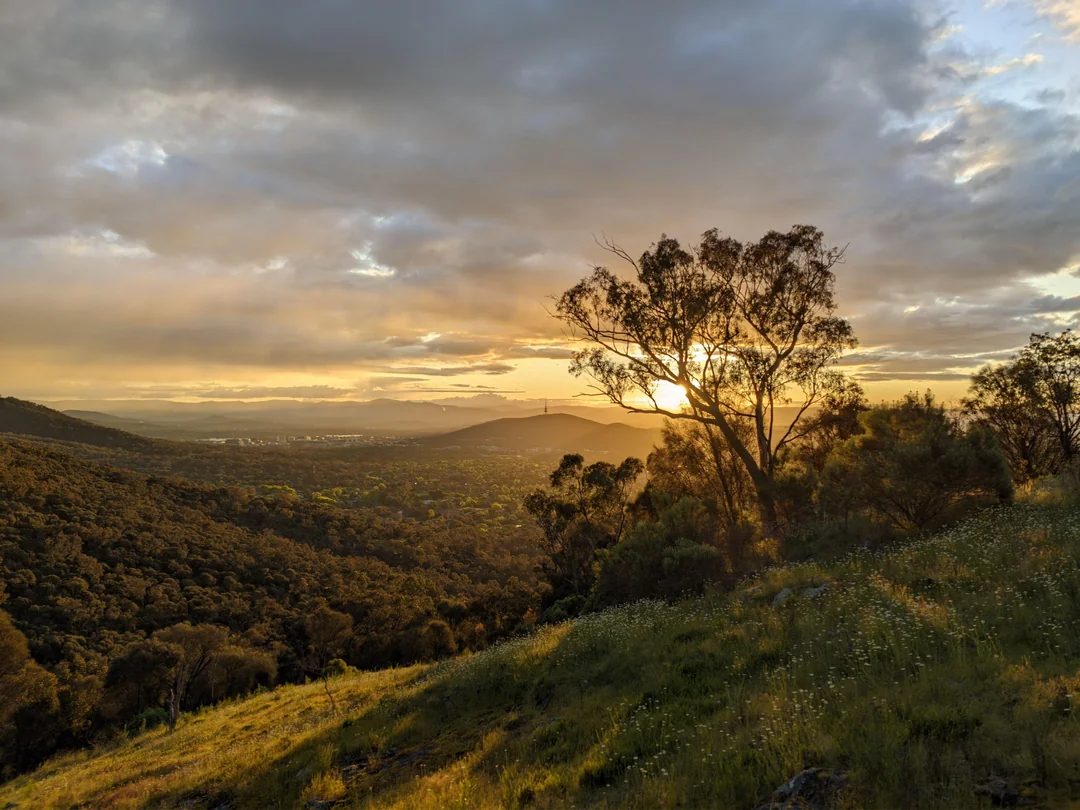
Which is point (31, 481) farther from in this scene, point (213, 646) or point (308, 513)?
point (213, 646)

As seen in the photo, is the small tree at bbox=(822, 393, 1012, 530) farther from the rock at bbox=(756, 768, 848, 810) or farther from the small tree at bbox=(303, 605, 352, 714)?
the small tree at bbox=(303, 605, 352, 714)

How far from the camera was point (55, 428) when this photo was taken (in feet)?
426

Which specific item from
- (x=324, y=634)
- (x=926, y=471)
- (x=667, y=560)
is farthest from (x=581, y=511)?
(x=926, y=471)

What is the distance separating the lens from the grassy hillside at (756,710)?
4590 millimetres

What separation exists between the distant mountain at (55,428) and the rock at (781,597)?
15564 centimetres

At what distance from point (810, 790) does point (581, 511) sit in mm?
38289

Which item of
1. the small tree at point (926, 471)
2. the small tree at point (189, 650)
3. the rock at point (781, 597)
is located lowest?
the small tree at point (189, 650)

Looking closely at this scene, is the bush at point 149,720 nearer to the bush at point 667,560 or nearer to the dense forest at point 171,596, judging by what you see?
the dense forest at point 171,596

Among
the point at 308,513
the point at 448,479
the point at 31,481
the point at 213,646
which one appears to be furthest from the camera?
the point at 448,479

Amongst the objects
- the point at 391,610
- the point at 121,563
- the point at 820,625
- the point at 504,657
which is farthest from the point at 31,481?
the point at 820,625

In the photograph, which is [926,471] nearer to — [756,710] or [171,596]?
[756,710]

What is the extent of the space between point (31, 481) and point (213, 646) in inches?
1555

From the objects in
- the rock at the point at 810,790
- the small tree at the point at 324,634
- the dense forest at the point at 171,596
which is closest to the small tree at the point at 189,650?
the dense forest at the point at 171,596

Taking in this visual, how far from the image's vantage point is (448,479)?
186 m
